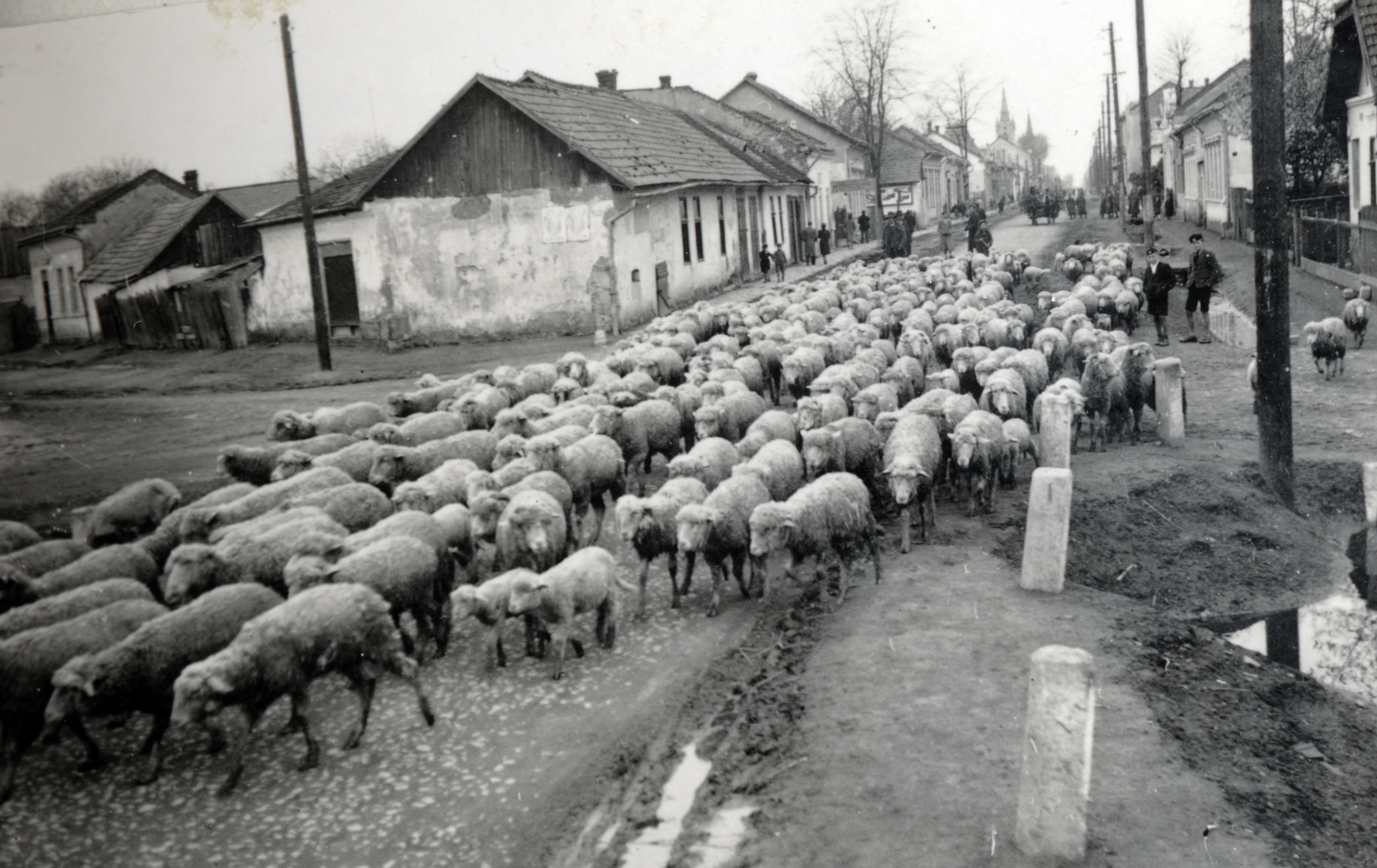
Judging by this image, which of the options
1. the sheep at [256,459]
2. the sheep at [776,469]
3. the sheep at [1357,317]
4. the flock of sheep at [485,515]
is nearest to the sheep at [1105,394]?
the flock of sheep at [485,515]

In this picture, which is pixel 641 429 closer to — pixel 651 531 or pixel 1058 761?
pixel 651 531

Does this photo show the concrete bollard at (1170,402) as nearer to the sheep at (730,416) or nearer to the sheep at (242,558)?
the sheep at (730,416)

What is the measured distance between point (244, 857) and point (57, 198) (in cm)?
401

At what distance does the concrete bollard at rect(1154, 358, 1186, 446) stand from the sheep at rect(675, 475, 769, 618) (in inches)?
230

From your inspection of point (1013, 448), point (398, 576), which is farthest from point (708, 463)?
point (1013, 448)

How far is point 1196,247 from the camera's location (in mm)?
19141

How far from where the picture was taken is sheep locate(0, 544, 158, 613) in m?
7.00

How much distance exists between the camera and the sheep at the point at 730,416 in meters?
11.8

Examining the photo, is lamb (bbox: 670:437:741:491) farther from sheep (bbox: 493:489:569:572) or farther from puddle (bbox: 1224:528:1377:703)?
puddle (bbox: 1224:528:1377:703)

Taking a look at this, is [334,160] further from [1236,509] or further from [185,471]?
[1236,509]

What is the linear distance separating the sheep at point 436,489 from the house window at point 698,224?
71.0 ft

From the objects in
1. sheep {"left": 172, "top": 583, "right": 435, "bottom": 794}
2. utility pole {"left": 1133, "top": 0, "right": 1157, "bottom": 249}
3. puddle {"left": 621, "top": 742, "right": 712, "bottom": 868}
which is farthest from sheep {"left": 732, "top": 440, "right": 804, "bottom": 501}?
utility pole {"left": 1133, "top": 0, "right": 1157, "bottom": 249}

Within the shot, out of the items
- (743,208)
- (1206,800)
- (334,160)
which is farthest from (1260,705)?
(334,160)

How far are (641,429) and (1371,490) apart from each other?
288 inches
